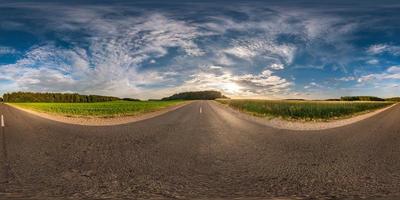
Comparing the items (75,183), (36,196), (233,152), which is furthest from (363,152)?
(36,196)

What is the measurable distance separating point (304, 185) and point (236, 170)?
1.88 m

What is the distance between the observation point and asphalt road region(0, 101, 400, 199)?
660 cm

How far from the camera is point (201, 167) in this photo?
893 centimetres

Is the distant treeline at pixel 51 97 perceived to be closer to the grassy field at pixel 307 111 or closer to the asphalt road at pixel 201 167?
the grassy field at pixel 307 111

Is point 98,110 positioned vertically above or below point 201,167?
above

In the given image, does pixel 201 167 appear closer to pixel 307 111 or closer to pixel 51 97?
pixel 307 111

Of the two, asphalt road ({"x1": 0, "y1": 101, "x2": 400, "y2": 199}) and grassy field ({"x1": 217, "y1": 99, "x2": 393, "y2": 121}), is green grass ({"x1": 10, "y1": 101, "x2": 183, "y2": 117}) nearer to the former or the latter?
grassy field ({"x1": 217, "y1": 99, "x2": 393, "y2": 121})

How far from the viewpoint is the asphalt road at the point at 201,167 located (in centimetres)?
660

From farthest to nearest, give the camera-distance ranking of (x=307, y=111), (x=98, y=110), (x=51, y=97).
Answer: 1. (x=51, y=97)
2. (x=98, y=110)
3. (x=307, y=111)

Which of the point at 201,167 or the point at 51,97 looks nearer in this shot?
the point at 201,167

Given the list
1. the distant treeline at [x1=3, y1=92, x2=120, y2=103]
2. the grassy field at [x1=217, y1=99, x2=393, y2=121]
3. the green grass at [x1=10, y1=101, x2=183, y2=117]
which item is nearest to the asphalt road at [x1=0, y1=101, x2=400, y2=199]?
the grassy field at [x1=217, y1=99, x2=393, y2=121]

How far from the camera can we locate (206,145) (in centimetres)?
1288

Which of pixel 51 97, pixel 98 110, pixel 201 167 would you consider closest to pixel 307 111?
pixel 98 110

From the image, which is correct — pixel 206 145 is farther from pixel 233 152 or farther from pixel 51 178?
pixel 51 178
